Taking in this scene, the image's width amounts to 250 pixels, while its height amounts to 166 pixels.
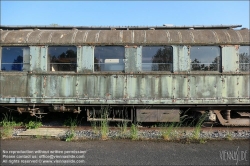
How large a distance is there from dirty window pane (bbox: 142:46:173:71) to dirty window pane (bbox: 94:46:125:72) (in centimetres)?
69

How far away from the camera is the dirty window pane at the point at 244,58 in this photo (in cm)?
684

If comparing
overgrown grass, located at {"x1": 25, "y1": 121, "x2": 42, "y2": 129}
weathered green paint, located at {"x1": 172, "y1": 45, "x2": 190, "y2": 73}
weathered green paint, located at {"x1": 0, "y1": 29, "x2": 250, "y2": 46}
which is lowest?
overgrown grass, located at {"x1": 25, "y1": 121, "x2": 42, "y2": 129}

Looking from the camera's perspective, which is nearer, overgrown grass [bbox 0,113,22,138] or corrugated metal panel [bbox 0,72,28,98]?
overgrown grass [bbox 0,113,22,138]

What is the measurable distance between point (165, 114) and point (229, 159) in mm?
2563

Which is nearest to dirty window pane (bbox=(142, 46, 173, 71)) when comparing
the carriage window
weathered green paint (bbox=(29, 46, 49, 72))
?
weathered green paint (bbox=(29, 46, 49, 72))

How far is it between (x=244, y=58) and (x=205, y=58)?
119 cm

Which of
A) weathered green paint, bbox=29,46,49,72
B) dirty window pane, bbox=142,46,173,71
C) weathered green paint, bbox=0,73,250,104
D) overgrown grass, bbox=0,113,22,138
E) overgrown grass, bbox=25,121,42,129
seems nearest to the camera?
overgrown grass, bbox=0,113,22,138

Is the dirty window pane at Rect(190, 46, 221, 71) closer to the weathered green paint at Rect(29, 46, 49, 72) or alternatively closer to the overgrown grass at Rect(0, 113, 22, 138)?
the weathered green paint at Rect(29, 46, 49, 72)

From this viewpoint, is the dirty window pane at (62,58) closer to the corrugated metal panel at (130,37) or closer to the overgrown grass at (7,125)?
the corrugated metal panel at (130,37)

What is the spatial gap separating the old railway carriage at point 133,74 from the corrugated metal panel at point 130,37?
0.03m

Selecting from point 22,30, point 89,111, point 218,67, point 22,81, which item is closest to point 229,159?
point 218,67

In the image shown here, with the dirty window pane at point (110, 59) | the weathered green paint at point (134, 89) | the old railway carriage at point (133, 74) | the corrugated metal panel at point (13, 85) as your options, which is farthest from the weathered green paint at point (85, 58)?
the corrugated metal panel at point (13, 85)

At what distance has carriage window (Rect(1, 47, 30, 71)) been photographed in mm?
7105

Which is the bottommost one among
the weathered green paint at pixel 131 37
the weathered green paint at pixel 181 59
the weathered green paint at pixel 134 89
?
the weathered green paint at pixel 134 89
